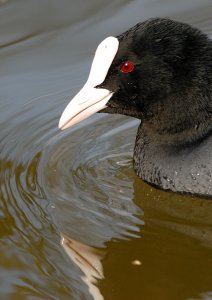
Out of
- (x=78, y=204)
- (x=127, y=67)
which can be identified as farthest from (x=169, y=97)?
(x=78, y=204)

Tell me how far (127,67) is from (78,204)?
698 mm

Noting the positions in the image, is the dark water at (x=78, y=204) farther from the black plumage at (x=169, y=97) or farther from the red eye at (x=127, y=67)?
the red eye at (x=127, y=67)

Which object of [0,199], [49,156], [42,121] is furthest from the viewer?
[42,121]

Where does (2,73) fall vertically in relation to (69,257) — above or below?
above

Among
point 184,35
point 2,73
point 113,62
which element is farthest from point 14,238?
point 2,73

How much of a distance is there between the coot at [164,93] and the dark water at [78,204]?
6.4 inches

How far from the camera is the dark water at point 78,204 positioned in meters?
3.92

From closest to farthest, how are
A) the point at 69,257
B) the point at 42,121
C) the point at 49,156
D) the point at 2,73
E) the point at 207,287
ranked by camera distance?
the point at 207,287 < the point at 69,257 < the point at 49,156 < the point at 42,121 < the point at 2,73

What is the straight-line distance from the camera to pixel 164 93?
4.43m

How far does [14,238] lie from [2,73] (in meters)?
1.87

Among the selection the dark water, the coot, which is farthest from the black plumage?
the dark water

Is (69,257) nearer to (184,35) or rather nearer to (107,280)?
(107,280)

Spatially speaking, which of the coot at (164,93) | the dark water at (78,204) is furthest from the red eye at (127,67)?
the dark water at (78,204)

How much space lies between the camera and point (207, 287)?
149 inches
